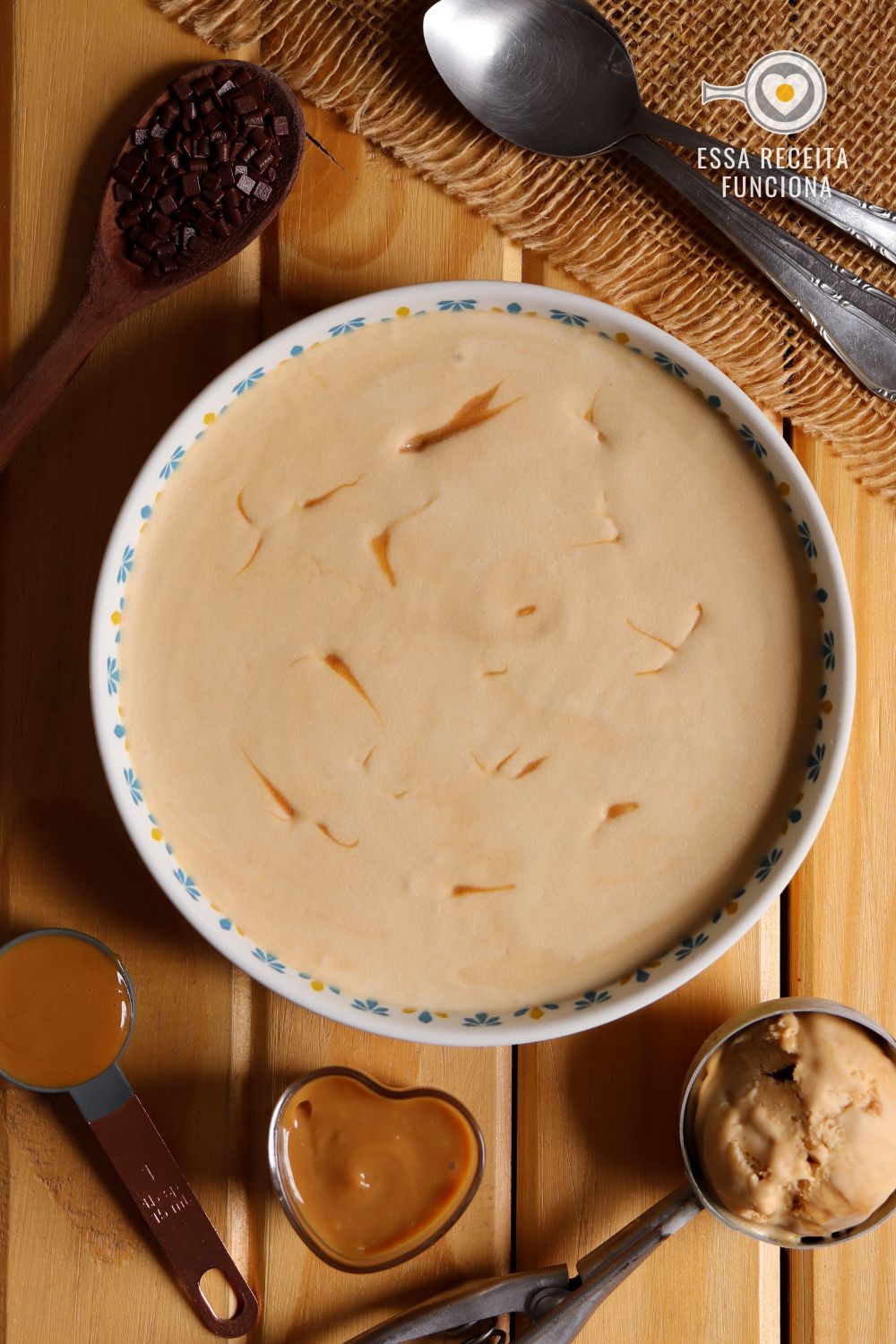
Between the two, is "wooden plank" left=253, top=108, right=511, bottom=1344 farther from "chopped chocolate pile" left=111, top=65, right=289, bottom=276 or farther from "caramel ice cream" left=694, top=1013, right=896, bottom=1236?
"caramel ice cream" left=694, top=1013, right=896, bottom=1236

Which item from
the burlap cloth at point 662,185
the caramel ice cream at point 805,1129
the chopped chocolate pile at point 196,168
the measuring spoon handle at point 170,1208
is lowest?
the measuring spoon handle at point 170,1208

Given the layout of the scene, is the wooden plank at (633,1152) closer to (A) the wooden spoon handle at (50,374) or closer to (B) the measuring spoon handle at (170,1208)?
(B) the measuring spoon handle at (170,1208)

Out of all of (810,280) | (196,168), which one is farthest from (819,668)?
(196,168)

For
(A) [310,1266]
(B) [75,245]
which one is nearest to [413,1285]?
(A) [310,1266]

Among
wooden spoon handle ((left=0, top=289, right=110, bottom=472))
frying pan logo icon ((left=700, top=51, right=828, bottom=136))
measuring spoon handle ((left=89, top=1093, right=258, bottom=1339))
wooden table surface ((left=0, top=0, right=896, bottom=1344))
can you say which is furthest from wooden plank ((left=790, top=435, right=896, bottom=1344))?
wooden spoon handle ((left=0, top=289, right=110, bottom=472))

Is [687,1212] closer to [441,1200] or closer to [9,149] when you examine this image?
[441,1200]

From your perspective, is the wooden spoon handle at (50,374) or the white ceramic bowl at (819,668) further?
the wooden spoon handle at (50,374)

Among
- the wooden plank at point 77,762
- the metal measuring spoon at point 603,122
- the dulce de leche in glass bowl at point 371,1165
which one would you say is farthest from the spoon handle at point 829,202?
the dulce de leche in glass bowl at point 371,1165
